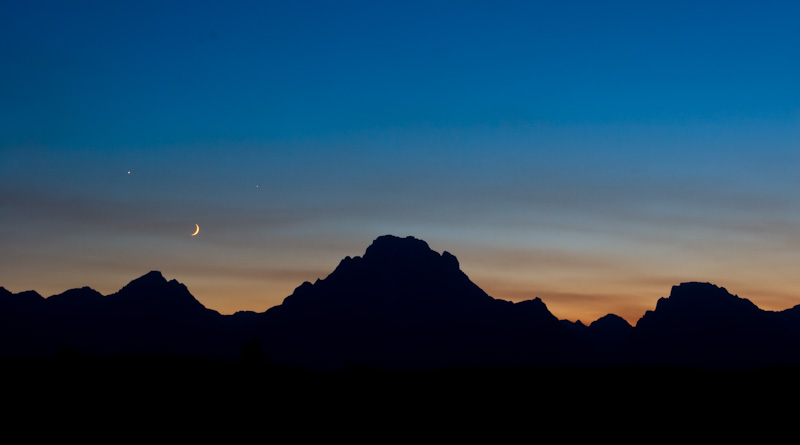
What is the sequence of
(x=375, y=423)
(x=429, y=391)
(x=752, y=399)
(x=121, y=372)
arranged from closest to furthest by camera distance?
(x=375, y=423)
(x=752, y=399)
(x=429, y=391)
(x=121, y=372)

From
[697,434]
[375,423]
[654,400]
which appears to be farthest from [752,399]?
[375,423]

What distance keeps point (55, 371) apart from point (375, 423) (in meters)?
27.3

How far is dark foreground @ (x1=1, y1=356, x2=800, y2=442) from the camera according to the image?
1490 inches

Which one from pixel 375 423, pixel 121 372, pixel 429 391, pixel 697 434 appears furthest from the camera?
pixel 121 372

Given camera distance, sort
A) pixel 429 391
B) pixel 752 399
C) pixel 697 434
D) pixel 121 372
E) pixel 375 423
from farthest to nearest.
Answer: pixel 121 372
pixel 429 391
pixel 752 399
pixel 375 423
pixel 697 434

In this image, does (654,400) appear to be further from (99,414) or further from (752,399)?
(99,414)

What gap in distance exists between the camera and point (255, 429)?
37.8 m

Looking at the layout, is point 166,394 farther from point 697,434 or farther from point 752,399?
point 752,399

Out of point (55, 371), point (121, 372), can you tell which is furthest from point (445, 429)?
point (55, 371)

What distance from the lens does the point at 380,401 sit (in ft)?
148

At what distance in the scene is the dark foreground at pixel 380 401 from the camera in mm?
37844

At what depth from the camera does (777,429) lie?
3731cm

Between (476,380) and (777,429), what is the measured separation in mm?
21809

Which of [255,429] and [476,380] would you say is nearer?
[255,429]
